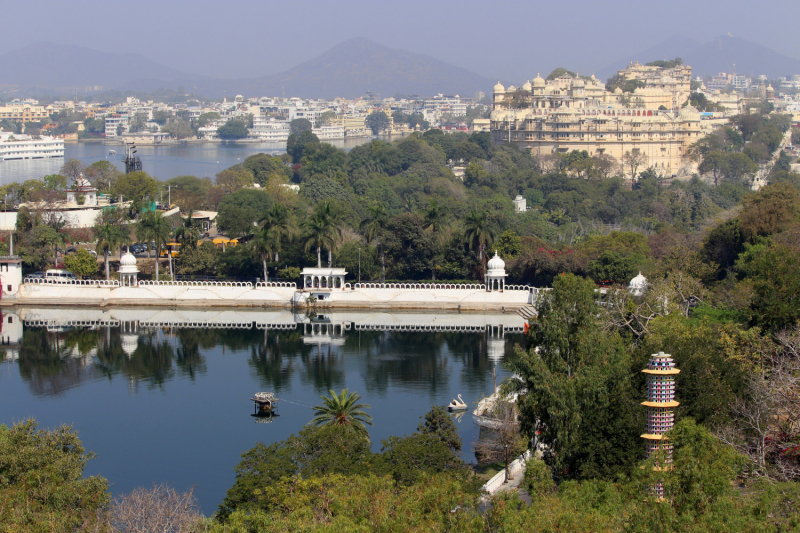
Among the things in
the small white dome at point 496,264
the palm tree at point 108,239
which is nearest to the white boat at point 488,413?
the small white dome at point 496,264

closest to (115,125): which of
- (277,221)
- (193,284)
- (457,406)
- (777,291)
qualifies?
(277,221)

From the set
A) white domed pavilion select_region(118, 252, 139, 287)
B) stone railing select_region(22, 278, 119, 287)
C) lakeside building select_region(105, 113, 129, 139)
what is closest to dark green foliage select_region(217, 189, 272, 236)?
white domed pavilion select_region(118, 252, 139, 287)

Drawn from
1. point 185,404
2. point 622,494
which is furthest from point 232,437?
point 622,494

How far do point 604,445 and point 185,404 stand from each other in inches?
639

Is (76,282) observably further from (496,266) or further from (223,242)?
(496,266)

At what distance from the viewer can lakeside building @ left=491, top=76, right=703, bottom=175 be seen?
310 ft

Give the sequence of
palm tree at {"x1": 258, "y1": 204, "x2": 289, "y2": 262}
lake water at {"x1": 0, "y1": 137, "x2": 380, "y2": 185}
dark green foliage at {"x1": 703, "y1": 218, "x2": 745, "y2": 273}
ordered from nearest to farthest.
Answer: dark green foliage at {"x1": 703, "y1": 218, "x2": 745, "y2": 273}
palm tree at {"x1": 258, "y1": 204, "x2": 289, "y2": 262}
lake water at {"x1": 0, "y1": 137, "x2": 380, "y2": 185}

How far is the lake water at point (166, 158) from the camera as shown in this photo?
107 m

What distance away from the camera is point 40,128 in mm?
183500

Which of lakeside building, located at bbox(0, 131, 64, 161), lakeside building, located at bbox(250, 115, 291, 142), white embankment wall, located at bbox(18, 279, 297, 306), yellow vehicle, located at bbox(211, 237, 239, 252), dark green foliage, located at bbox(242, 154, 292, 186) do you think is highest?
lakeside building, located at bbox(250, 115, 291, 142)

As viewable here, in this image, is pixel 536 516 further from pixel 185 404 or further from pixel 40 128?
pixel 40 128

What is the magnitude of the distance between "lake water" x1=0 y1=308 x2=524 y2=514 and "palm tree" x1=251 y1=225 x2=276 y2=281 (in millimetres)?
3150

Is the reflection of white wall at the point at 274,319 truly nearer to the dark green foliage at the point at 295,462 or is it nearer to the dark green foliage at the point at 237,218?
the dark green foliage at the point at 237,218

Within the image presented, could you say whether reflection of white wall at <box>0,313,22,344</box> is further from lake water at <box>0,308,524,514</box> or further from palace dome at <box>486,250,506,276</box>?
palace dome at <box>486,250,506,276</box>
